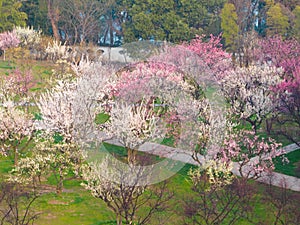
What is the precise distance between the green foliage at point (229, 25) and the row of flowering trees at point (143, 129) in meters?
17.4

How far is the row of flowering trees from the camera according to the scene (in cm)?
1630

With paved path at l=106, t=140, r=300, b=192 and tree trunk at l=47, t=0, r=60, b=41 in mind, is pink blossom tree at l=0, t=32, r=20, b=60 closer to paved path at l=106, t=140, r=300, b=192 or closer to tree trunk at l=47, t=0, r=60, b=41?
tree trunk at l=47, t=0, r=60, b=41

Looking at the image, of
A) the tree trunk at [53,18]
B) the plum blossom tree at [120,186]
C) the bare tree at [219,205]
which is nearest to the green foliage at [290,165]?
the bare tree at [219,205]

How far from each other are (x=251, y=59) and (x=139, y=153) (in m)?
19.0

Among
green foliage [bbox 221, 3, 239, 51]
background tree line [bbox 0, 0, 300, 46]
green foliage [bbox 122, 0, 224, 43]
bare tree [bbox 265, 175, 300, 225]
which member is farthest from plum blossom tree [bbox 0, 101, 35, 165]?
green foliage [bbox 221, 3, 239, 51]

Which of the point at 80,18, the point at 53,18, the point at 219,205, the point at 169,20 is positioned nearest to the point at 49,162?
the point at 219,205

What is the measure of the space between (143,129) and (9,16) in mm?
33982

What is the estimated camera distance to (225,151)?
1875 centimetres

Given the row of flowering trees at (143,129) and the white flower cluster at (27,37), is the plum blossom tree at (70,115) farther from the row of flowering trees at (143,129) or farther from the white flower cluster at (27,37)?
the white flower cluster at (27,37)

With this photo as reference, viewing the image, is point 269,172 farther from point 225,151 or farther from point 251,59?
point 251,59

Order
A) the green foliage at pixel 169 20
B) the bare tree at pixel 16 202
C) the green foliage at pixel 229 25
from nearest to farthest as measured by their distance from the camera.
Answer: the bare tree at pixel 16 202 → the green foliage at pixel 169 20 → the green foliage at pixel 229 25

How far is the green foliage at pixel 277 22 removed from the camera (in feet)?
150

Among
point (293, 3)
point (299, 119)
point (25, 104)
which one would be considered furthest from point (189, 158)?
point (293, 3)

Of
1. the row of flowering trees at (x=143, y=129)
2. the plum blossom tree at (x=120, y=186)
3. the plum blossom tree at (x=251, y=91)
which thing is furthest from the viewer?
the plum blossom tree at (x=251, y=91)
